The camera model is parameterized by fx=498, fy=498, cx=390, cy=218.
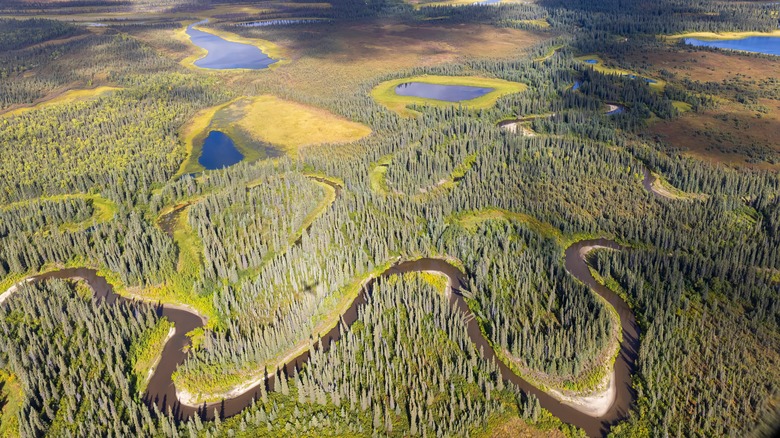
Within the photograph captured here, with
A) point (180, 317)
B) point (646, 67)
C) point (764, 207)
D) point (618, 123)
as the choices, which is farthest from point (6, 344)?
point (646, 67)

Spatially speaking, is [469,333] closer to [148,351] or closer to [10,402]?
[148,351]

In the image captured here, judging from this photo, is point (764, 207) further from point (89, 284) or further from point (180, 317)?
point (89, 284)

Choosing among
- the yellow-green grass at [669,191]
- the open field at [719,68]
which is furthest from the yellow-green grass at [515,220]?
the open field at [719,68]

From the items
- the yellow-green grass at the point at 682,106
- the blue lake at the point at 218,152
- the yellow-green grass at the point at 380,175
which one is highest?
the yellow-green grass at the point at 682,106

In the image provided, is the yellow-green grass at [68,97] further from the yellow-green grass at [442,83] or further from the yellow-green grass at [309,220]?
the yellow-green grass at [309,220]

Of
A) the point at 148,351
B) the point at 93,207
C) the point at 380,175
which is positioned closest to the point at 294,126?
the point at 380,175

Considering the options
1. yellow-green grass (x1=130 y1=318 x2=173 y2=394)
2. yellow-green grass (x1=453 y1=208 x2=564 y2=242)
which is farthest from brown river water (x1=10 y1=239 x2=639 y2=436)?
yellow-green grass (x1=453 y1=208 x2=564 y2=242)
